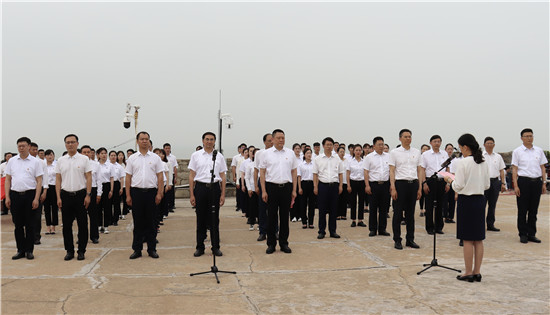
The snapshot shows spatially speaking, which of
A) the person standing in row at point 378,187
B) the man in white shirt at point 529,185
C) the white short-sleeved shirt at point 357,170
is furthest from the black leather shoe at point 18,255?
the man in white shirt at point 529,185

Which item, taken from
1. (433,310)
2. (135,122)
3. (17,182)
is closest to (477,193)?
(433,310)

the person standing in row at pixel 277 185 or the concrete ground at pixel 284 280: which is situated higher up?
the person standing in row at pixel 277 185

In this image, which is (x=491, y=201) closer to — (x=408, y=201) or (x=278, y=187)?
(x=408, y=201)

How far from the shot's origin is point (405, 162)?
23.8ft

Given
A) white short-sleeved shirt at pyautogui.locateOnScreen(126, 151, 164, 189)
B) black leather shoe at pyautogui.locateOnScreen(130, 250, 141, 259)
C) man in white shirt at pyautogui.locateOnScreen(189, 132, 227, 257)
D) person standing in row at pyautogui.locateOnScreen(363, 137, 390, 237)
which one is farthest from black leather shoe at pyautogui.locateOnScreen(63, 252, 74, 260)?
person standing in row at pyautogui.locateOnScreen(363, 137, 390, 237)

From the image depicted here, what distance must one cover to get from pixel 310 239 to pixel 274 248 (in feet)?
4.54

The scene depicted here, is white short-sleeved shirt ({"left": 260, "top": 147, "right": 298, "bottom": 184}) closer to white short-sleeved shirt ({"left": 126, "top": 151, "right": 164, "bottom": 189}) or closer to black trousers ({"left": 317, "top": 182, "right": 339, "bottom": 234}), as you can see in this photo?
black trousers ({"left": 317, "top": 182, "right": 339, "bottom": 234})

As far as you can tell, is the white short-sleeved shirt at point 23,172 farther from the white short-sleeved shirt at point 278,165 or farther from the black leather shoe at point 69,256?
the white short-sleeved shirt at point 278,165

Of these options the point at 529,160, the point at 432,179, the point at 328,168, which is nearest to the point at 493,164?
the point at 529,160

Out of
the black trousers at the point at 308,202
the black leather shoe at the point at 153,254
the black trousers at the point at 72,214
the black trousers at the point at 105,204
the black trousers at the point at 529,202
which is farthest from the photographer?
the black trousers at the point at 308,202

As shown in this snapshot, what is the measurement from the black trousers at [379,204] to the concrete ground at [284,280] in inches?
27.0

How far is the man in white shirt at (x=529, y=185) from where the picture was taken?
307 inches

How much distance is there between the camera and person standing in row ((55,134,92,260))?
6.55 m

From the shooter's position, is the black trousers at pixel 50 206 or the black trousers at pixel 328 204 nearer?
the black trousers at pixel 328 204
